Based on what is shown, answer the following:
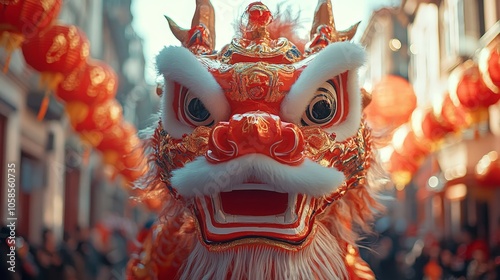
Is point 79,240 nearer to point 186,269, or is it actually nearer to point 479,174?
point 479,174

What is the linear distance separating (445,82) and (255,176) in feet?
60.5

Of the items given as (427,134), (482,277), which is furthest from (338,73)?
(427,134)

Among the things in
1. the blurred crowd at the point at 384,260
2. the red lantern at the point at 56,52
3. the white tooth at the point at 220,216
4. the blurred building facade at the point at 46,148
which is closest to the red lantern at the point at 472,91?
the blurred crowd at the point at 384,260

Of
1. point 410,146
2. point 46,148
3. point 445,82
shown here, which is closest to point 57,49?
point 410,146

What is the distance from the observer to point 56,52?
770cm

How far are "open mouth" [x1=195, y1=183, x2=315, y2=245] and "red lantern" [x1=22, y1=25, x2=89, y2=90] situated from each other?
4551mm

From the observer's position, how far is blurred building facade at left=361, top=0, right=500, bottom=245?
1505cm

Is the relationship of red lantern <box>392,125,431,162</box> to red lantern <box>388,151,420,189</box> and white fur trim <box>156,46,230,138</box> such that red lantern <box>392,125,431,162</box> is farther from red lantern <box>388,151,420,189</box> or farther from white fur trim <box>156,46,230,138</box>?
white fur trim <box>156,46,230,138</box>

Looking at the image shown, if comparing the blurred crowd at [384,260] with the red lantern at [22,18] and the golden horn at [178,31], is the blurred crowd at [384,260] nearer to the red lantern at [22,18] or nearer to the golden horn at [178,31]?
the red lantern at [22,18]

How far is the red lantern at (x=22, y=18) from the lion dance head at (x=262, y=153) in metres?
2.24

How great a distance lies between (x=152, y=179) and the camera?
3.95 metres

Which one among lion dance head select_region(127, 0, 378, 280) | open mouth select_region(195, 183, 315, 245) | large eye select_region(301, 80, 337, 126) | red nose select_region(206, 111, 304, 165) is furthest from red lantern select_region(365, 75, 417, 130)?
red nose select_region(206, 111, 304, 165)

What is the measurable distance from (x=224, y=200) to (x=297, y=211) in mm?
307

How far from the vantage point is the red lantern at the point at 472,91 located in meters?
8.84
